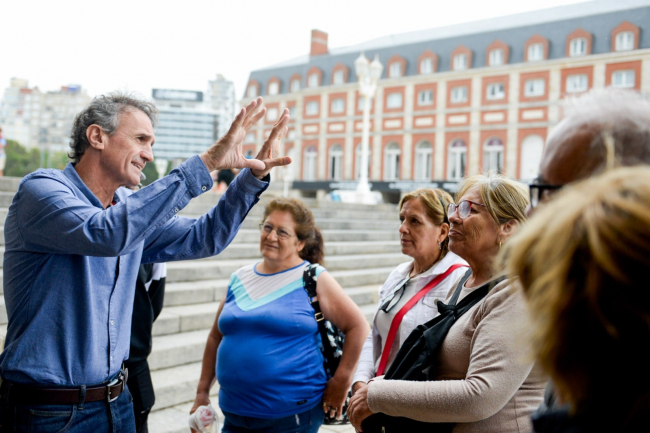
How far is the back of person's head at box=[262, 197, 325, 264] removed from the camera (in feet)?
10.6

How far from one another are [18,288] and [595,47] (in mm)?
36726

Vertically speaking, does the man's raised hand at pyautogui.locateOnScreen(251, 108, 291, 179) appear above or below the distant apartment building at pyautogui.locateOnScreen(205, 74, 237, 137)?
below

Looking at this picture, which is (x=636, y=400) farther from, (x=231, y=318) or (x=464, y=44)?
(x=464, y=44)

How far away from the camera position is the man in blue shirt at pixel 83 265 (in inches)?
67.8

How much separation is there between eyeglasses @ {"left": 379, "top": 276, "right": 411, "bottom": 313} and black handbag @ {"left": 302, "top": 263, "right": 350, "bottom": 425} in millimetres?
404

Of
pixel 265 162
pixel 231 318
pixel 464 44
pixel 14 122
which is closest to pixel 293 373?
pixel 231 318

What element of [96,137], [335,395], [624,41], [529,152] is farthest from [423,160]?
[96,137]

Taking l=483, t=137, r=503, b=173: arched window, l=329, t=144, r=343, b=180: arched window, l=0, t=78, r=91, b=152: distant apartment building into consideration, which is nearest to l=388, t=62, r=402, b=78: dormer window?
l=329, t=144, r=343, b=180: arched window

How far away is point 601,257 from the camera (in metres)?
0.70

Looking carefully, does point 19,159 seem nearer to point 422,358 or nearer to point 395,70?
point 395,70

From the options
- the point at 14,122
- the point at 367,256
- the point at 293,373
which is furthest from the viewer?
the point at 14,122

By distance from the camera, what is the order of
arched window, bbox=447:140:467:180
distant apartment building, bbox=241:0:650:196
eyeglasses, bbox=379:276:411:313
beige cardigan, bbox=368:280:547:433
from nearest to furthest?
beige cardigan, bbox=368:280:547:433
eyeglasses, bbox=379:276:411:313
distant apartment building, bbox=241:0:650:196
arched window, bbox=447:140:467:180

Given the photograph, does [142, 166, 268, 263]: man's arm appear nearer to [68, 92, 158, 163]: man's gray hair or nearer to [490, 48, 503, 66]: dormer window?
[68, 92, 158, 163]: man's gray hair

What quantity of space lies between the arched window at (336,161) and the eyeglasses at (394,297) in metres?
37.4
